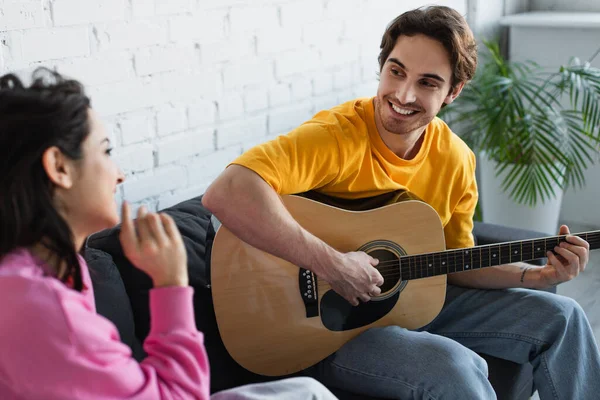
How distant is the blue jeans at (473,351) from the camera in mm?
1605

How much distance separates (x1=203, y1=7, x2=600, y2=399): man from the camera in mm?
1627

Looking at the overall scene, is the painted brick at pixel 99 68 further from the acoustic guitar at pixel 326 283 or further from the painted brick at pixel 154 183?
the acoustic guitar at pixel 326 283

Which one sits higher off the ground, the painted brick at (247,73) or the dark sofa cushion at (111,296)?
the painted brick at (247,73)

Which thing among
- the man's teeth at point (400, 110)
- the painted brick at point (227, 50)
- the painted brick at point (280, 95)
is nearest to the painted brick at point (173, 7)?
the painted brick at point (227, 50)

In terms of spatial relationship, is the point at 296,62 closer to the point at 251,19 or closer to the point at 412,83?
the point at 251,19

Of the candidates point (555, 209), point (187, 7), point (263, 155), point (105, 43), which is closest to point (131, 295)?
point (263, 155)

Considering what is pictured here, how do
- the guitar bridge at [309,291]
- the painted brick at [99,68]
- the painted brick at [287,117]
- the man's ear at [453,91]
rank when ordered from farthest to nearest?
the painted brick at [287,117] < the man's ear at [453,91] < the painted brick at [99,68] < the guitar bridge at [309,291]

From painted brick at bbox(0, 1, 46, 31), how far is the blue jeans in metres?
1.02

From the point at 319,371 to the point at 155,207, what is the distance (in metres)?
0.71

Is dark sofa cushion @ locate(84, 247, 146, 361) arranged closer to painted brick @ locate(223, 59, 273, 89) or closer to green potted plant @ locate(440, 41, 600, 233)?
painted brick @ locate(223, 59, 273, 89)

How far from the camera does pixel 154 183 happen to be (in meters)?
2.12

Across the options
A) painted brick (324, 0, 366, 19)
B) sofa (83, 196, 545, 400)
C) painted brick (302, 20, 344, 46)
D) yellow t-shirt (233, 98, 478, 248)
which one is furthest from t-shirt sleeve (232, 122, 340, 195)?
painted brick (324, 0, 366, 19)

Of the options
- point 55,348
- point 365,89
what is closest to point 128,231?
point 55,348

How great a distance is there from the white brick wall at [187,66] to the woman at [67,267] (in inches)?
28.5
